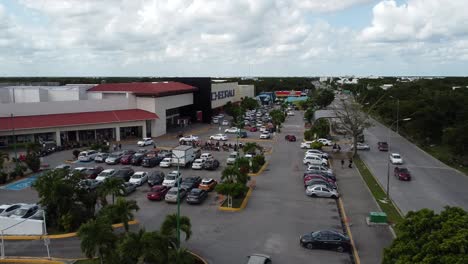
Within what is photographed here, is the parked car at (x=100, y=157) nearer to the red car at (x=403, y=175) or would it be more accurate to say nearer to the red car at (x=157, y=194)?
the red car at (x=157, y=194)

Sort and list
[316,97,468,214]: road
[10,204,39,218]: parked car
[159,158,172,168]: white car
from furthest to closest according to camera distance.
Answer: [159,158,172,168]: white car → [316,97,468,214]: road → [10,204,39,218]: parked car

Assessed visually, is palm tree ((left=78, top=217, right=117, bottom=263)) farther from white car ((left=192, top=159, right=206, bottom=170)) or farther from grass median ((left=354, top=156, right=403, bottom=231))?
white car ((left=192, top=159, right=206, bottom=170))

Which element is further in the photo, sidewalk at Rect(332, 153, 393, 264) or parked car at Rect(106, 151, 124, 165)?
parked car at Rect(106, 151, 124, 165)

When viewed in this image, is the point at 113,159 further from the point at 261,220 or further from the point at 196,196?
the point at 261,220

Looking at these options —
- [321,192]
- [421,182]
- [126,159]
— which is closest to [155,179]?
[126,159]

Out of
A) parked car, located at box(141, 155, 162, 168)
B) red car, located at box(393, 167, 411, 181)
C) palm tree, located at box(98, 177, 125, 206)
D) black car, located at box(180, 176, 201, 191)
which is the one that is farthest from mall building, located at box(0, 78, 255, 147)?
red car, located at box(393, 167, 411, 181)

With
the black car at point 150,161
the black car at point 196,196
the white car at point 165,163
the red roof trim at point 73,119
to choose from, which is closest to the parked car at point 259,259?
the black car at point 196,196
